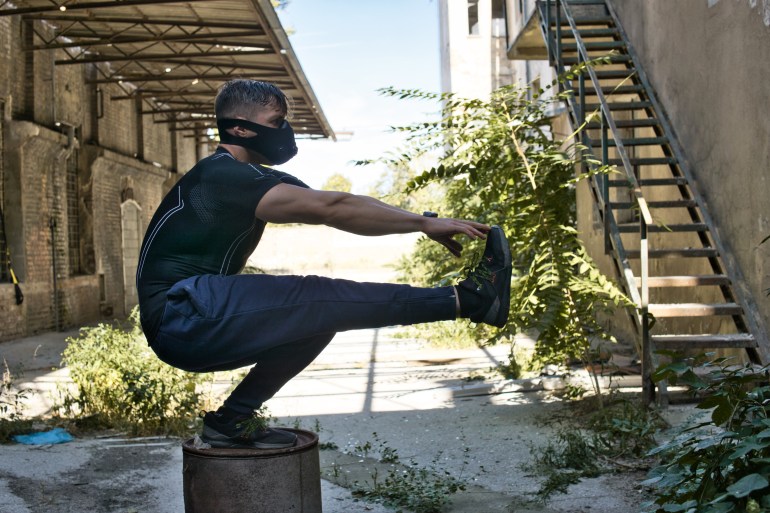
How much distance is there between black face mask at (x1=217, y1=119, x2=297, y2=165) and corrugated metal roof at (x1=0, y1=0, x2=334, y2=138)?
30.6 ft

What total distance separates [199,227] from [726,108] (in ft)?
17.1

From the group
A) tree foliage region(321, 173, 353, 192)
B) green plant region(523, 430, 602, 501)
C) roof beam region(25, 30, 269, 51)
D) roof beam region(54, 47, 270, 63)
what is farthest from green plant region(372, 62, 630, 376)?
tree foliage region(321, 173, 353, 192)

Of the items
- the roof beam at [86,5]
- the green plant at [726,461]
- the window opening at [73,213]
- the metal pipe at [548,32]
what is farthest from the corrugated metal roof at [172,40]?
the green plant at [726,461]

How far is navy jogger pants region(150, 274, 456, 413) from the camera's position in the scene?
125 inches

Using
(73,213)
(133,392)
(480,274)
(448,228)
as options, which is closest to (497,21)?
(73,213)

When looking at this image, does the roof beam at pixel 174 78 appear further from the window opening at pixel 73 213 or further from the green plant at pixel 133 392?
the green plant at pixel 133 392

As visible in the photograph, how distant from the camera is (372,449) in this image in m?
6.38

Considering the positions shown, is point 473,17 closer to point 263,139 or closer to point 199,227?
point 263,139

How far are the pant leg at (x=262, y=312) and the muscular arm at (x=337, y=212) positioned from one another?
0.22 m

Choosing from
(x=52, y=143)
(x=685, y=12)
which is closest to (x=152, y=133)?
(x=52, y=143)

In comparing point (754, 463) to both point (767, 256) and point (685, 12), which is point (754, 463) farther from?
point (685, 12)

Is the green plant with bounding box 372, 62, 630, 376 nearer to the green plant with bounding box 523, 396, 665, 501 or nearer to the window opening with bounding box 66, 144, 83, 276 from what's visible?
the green plant with bounding box 523, 396, 665, 501

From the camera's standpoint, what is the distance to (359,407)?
8.19m

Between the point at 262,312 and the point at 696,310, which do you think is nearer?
the point at 262,312
